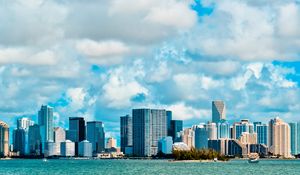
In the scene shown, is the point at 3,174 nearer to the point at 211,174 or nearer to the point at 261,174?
the point at 211,174

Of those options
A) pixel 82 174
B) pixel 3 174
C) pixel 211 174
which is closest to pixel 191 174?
pixel 211 174

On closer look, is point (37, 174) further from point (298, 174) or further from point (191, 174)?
point (298, 174)

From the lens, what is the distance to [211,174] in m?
164

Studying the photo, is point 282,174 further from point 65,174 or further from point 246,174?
point 65,174

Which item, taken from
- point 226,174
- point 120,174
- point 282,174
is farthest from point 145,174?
point 282,174

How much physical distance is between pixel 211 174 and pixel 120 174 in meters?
20.9

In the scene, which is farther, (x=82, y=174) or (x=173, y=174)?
(x=82, y=174)

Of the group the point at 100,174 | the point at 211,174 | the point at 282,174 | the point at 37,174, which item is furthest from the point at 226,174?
the point at 37,174

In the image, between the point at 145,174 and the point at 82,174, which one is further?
the point at 82,174

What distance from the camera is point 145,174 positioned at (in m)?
165

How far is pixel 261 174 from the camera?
166 meters

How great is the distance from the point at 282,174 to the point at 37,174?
5813 centimetres

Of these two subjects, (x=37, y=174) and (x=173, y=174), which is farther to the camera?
(x=37, y=174)

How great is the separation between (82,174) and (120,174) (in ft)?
43.3
